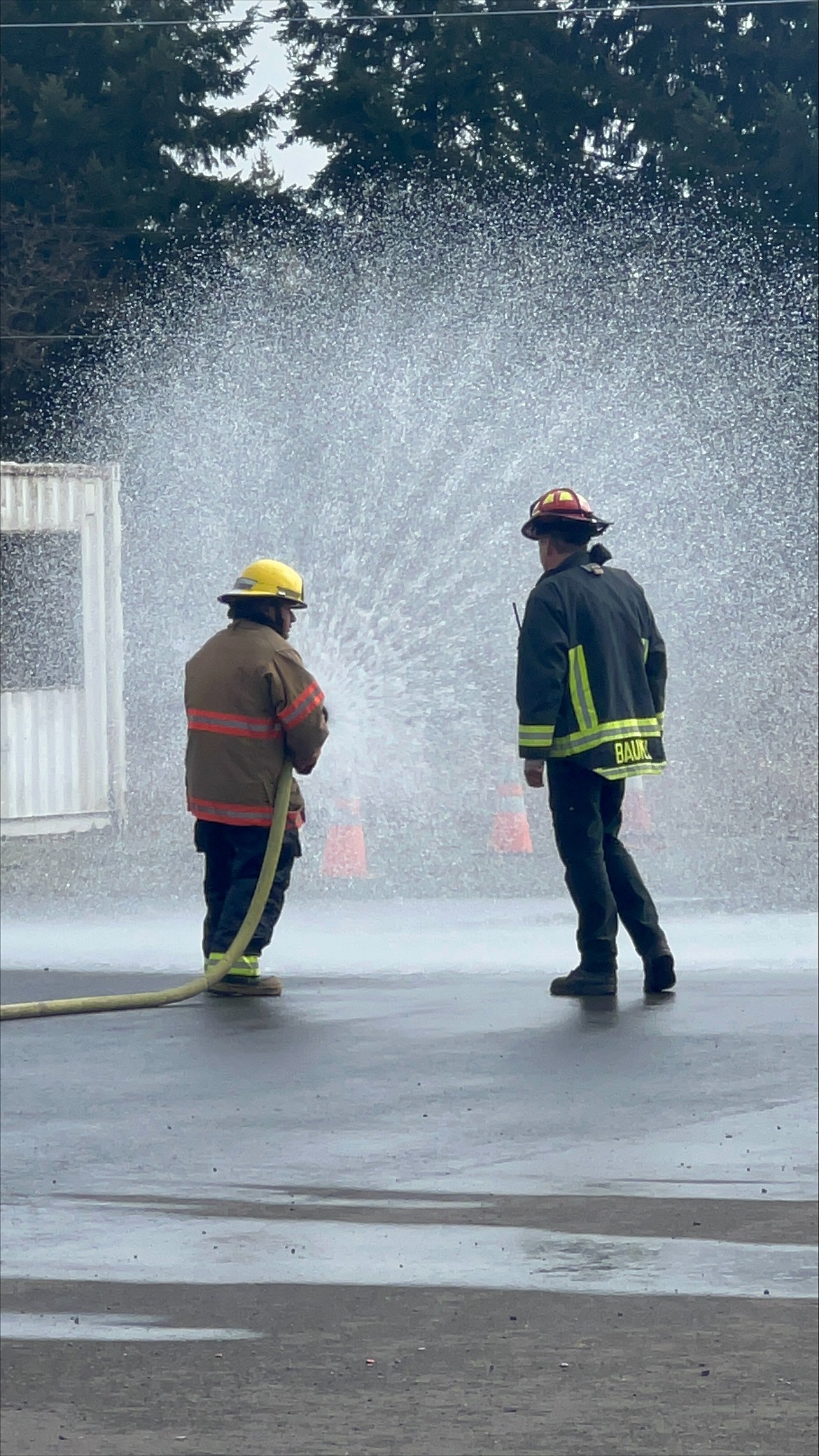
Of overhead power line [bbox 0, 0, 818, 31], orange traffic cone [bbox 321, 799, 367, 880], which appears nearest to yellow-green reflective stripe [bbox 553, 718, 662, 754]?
Result: orange traffic cone [bbox 321, 799, 367, 880]

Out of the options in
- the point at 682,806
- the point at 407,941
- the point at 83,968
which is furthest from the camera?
the point at 682,806

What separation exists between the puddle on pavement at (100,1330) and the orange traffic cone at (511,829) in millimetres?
8975

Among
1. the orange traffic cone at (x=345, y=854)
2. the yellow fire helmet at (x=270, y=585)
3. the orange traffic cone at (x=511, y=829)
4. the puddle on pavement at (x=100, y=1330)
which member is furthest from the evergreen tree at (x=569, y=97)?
the puddle on pavement at (x=100, y=1330)

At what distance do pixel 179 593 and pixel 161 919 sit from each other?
969 centimetres

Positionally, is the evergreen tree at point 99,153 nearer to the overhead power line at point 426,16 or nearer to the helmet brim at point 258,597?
the overhead power line at point 426,16

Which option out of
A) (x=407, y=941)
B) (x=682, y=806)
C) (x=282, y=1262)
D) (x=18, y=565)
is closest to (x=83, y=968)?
(x=407, y=941)

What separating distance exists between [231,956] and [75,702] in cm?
869

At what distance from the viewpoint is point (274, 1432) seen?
3.95m

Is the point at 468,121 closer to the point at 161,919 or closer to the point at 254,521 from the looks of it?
the point at 254,521

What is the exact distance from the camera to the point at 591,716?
26.4 feet

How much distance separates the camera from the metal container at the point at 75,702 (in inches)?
644

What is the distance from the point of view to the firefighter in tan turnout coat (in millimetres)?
8250

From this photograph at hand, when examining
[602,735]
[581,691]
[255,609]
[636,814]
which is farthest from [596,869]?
[636,814]

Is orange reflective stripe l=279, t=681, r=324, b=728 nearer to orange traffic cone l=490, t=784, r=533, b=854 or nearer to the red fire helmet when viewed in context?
the red fire helmet
